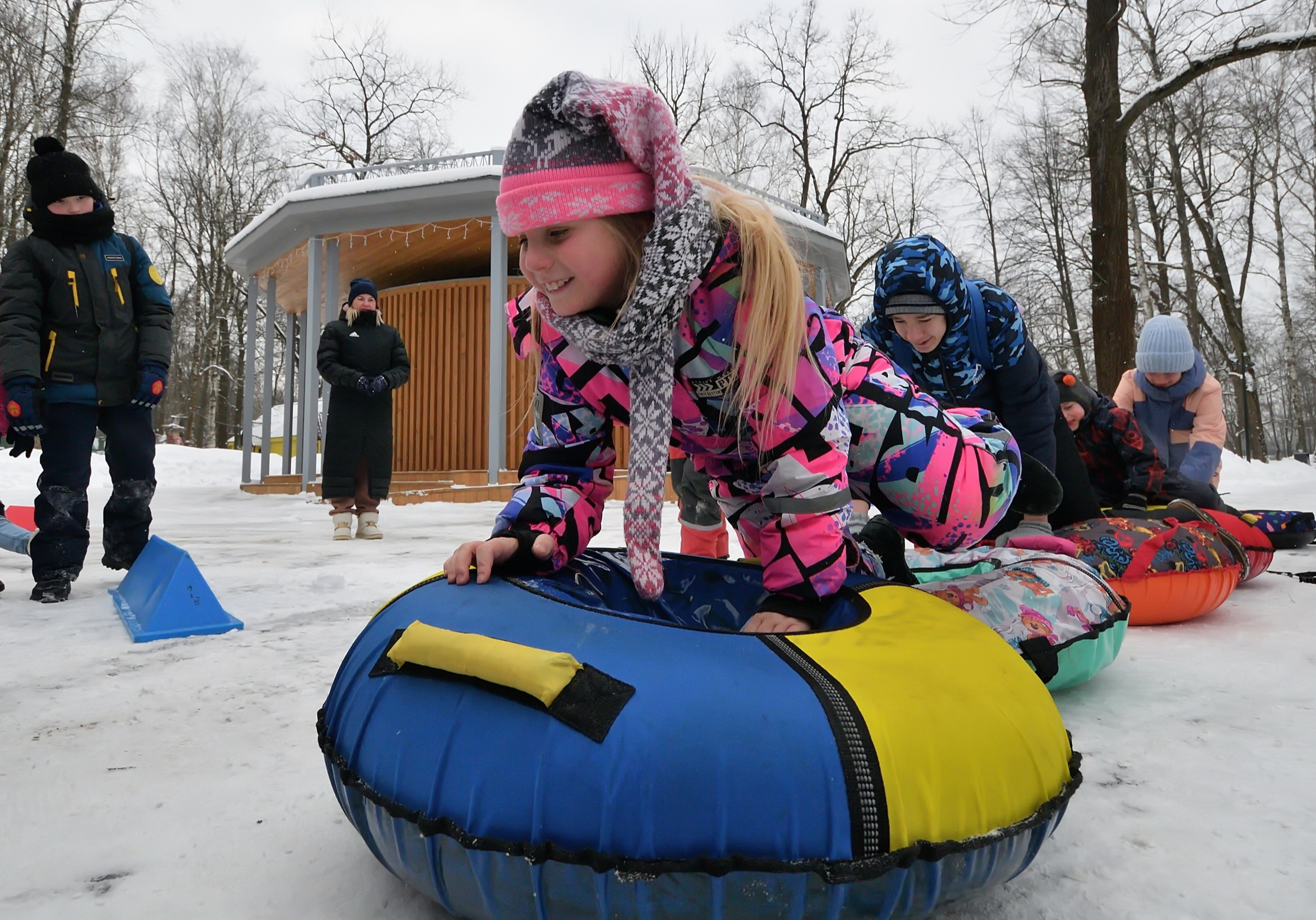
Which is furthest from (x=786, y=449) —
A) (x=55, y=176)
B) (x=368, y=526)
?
(x=368, y=526)

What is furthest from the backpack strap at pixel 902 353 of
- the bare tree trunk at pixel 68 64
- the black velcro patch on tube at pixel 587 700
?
the bare tree trunk at pixel 68 64

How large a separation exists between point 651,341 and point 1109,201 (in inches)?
317

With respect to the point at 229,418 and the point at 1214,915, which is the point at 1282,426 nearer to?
the point at 229,418

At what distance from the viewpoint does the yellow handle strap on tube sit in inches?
37.9

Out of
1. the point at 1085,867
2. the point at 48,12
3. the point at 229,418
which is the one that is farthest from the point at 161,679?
the point at 229,418

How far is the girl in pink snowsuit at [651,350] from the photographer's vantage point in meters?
1.39

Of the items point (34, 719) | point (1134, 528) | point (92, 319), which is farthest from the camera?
point (92, 319)

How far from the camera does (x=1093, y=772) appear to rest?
1545 millimetres

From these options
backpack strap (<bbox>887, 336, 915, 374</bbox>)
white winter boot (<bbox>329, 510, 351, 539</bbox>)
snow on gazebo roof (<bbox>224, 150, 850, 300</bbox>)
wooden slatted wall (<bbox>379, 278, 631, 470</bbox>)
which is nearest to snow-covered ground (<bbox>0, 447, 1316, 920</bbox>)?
backpack strap (<bbox>887, 336, 915, 374</bbox>)

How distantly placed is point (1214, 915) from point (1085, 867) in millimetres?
162

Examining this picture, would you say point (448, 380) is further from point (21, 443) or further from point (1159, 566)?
point (1159, 566)

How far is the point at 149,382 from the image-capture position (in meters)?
3.31

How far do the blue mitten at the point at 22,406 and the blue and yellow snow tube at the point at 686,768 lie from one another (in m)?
2.67

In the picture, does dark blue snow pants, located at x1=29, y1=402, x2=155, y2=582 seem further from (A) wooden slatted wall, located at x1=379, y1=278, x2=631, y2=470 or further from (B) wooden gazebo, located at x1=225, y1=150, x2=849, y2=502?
(A) wooden slatted wall, located at x1=379, y1=278, x2=631, y2=470
